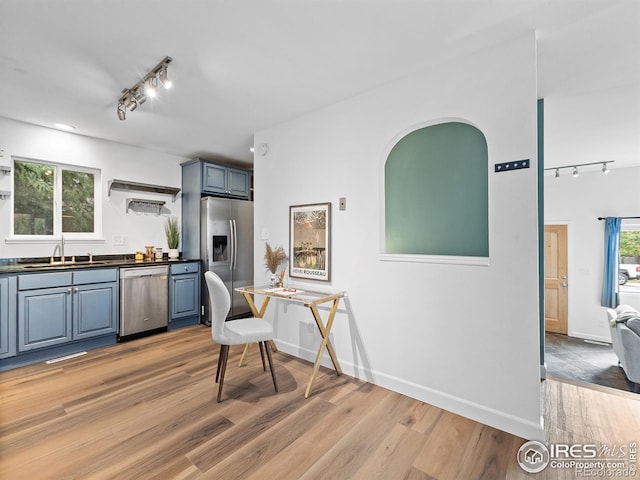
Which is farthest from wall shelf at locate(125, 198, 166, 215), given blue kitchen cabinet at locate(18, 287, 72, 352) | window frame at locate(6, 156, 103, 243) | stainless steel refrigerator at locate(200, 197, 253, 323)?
blue kitchen cabinet at locate(18, 287, 72, 352)

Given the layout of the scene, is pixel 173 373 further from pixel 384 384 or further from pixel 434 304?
pixel 434 304

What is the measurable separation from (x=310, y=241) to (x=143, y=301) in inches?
98.3

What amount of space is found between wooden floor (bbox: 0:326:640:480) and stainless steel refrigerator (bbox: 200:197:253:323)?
5.71 ft

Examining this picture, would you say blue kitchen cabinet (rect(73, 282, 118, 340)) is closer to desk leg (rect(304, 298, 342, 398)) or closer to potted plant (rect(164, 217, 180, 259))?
potted plant (rect(164, 217, 180, 259))

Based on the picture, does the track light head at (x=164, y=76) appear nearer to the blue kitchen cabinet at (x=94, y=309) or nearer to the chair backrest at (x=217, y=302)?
the chair backrest at (x=217, y=302)

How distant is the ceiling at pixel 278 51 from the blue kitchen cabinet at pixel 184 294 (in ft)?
6.89

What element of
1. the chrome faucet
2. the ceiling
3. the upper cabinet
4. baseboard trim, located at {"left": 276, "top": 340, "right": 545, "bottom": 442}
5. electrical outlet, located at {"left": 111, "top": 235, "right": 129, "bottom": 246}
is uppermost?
the ceiling

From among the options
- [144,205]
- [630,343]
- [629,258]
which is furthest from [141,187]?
[629,258]

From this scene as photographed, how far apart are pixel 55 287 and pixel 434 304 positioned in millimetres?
3897

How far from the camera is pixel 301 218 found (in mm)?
3227

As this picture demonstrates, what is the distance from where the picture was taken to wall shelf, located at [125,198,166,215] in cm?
432

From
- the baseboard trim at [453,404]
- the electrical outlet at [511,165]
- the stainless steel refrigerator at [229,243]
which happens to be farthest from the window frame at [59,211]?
the electrical outlet at [511,165]

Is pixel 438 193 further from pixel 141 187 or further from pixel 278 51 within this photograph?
pixel 141 187

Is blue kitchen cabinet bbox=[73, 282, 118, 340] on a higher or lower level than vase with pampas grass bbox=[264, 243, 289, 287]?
lower
